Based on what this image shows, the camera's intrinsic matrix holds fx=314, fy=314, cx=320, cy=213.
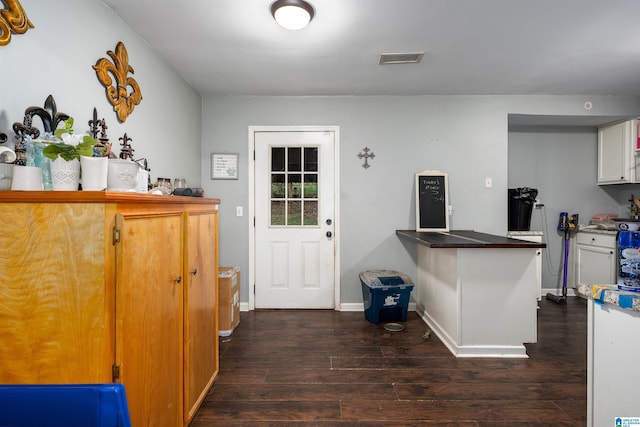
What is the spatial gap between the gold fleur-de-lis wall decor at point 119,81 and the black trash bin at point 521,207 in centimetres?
397

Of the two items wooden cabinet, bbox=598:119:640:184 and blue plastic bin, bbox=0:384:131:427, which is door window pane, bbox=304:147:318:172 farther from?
wooden cabinet, bbox=598:119:640:184

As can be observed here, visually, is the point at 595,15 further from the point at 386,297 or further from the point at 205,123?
the point at 205,123

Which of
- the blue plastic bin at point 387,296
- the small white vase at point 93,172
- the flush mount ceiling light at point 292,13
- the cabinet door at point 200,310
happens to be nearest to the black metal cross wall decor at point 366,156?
the blue plastic bin at point 387,296

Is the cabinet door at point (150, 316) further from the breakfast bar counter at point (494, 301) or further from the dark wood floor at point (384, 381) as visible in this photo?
the breakfast bar counter at point (494, 301)

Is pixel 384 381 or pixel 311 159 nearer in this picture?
pixel 384 381

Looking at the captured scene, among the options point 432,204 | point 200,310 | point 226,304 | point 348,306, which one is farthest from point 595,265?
point 200,310

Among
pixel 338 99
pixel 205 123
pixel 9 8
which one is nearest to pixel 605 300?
pixel 9 8

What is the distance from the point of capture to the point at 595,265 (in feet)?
12.3

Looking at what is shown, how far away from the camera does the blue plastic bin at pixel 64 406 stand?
64 cm

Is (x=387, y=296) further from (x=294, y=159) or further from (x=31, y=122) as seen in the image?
(x=31, y=122)

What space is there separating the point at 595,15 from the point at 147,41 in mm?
3150

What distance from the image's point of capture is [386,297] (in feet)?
10.1

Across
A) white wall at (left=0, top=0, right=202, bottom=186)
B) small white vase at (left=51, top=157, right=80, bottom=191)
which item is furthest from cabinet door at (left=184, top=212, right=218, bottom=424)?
white wall at (left=0, top=0, right=202, bottom=186)

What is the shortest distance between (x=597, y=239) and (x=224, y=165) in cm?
446
